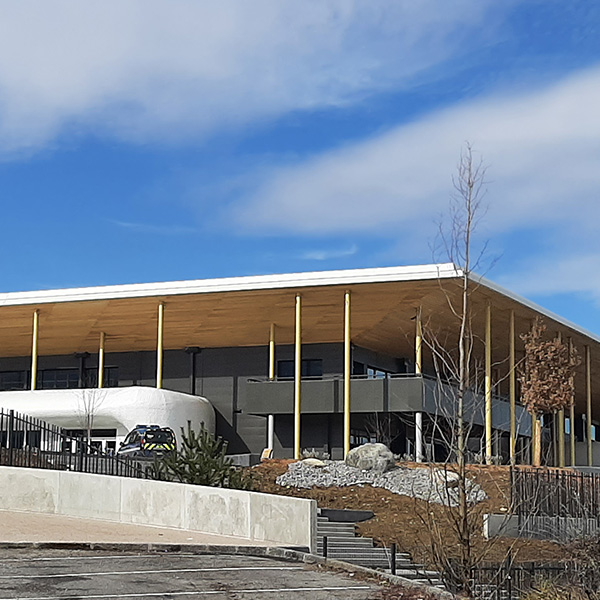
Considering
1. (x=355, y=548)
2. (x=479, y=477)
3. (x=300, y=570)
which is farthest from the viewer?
(x=479, y=477)

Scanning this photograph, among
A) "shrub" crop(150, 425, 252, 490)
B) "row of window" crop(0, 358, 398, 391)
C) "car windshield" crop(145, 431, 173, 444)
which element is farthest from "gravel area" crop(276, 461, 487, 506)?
"row of window" crop(0, 358, 398, 391)

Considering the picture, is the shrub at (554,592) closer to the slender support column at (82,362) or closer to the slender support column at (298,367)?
the slender support column at (298,367)

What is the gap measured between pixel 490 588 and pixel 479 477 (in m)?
15.5

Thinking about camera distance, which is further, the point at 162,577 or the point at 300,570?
the point at 300,570

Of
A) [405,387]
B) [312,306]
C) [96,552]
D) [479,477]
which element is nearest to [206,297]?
[312,306]

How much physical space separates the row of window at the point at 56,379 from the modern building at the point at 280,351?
7cm

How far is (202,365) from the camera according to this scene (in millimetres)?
46781

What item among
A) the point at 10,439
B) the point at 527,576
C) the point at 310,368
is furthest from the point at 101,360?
the point at 527,576

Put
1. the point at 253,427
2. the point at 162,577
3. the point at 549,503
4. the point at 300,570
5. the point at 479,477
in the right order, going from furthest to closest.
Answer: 1. the point at 253,427
2. the point at 479,477
3. the point at 549,503
4. the point at 300,570
5. the point at 162,577

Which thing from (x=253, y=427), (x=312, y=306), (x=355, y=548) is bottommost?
(x=355, y=548)

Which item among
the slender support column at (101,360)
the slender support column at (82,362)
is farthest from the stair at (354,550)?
the slender support column at (82,362)

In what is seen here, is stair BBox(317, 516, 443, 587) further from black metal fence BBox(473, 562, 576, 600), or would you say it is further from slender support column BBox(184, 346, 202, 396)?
slender support column BBox(184, 346, 202, 396)

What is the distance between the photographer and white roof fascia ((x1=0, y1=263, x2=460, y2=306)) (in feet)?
114

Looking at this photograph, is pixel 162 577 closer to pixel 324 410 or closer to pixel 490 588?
pixel 490 588
